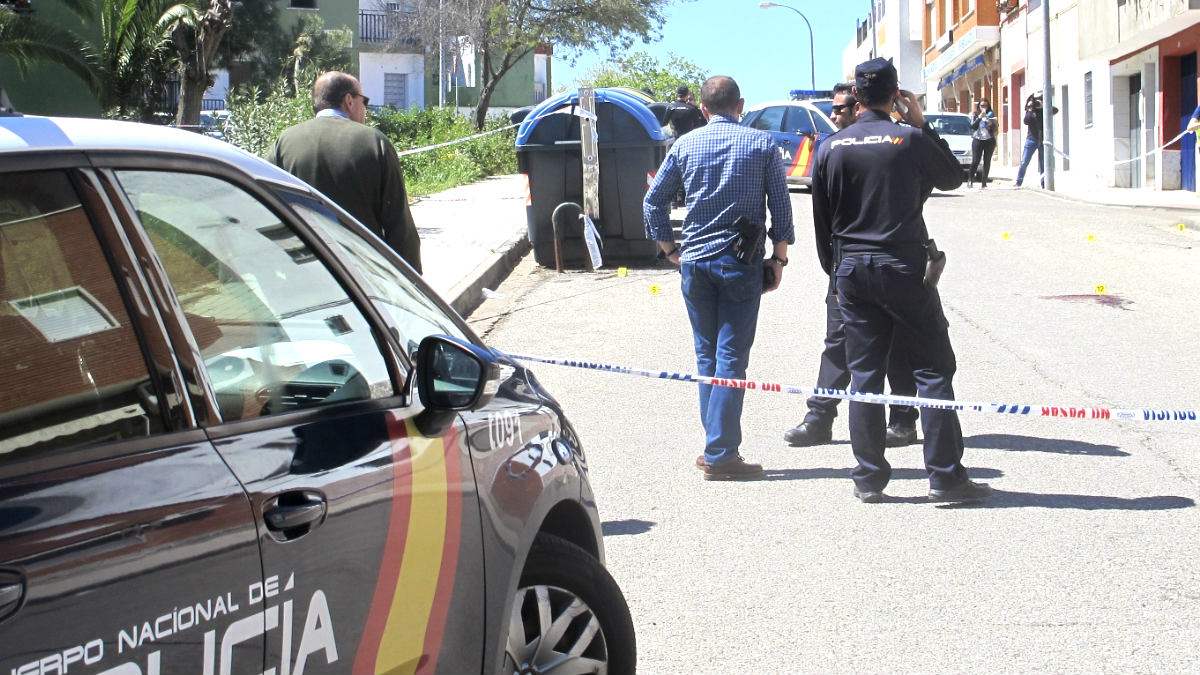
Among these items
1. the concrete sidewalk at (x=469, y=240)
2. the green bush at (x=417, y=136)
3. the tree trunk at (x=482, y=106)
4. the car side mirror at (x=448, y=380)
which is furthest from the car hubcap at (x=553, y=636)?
the tree trunk at (x=482, y=106)

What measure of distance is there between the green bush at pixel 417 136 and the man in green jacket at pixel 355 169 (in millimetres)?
9132

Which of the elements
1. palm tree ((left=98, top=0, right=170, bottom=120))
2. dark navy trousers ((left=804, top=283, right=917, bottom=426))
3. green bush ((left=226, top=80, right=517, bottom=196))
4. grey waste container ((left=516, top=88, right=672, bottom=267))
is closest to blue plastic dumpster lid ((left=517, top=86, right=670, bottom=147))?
grey waste container ((left=516, top=88, right=672, bottom=267))

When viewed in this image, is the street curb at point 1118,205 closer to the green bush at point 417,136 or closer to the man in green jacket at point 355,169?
the green bush at point 417,136

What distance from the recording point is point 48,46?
23672 millimetres

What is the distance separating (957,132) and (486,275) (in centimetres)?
1955

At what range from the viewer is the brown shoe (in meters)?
6.17

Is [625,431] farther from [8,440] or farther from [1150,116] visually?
[1150,116]

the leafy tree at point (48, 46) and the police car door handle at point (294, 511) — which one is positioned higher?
the leafy tree at point (48, 46)

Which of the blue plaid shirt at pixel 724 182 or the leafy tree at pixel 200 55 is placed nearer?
the blue plaid shirt at pixel 724 182

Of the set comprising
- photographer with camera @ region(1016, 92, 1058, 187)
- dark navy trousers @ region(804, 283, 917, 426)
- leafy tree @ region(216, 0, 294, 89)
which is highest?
leafy tree @ region(216, 0, 294, 89)

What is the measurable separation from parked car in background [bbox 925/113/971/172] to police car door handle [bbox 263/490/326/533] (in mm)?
27919

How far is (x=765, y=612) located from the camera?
451 cm

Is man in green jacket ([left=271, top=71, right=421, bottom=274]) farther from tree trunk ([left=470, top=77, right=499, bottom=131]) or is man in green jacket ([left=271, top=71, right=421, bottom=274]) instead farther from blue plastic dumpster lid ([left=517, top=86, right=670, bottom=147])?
tree trunk ([left=470, top=77, right=499, bottom=131])

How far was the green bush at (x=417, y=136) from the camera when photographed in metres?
18.4
